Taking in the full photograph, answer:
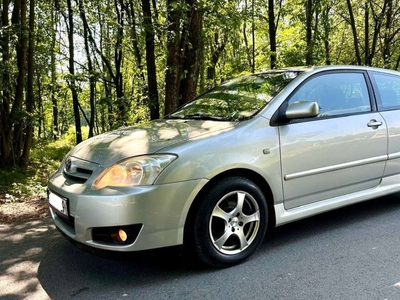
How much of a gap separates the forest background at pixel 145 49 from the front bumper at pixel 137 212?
11.3 ft

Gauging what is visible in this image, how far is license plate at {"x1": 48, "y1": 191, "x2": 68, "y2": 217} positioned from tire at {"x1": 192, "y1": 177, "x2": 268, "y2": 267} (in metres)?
0.95

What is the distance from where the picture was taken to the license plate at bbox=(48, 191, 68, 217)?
2799mm

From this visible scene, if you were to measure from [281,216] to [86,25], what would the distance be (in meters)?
13.1

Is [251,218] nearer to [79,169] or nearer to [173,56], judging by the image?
[79,169]

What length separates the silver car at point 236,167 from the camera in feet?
8.64

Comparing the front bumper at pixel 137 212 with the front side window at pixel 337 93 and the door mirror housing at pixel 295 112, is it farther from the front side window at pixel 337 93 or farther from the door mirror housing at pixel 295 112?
the front side window at pixel 337 93

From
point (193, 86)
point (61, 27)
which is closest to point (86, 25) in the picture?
point (61, 27)

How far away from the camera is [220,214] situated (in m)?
2.90

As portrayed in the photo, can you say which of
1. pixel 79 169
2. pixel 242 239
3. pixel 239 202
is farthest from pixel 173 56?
pixel 242 239

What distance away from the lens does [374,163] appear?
3.77 m

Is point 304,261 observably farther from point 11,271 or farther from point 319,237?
point 11,271

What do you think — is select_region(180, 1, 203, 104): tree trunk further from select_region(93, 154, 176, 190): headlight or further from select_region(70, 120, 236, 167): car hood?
select_region(93, 154, 176, 190): headlight

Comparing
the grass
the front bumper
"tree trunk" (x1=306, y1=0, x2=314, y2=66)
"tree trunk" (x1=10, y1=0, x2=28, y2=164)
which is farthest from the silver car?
"tree trunk" (x1=306, y1=0, x2=314, y2=66)

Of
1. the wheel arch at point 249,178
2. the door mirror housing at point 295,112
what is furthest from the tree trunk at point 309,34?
the wheel arch at point 249,178
